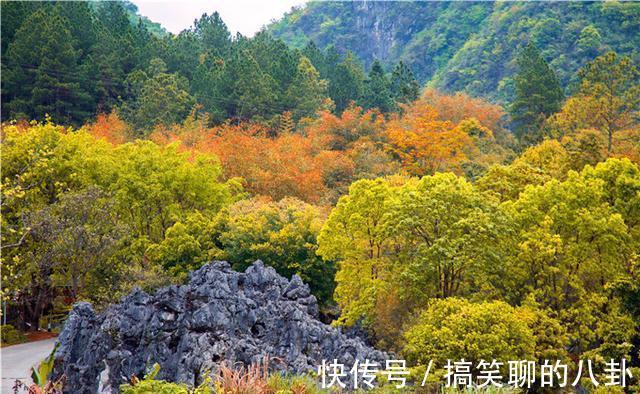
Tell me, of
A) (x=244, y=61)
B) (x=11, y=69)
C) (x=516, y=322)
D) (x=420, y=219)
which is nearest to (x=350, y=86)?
(x=244, y=61)

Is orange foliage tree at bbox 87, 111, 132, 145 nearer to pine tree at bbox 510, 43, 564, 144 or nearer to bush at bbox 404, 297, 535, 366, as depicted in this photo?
pine tree at bbox 510, 43, 564, 144

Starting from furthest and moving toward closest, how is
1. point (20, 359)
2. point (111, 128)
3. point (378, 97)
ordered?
1. point (378, 97)
2. point (111, 128)
3. point (20, 359)

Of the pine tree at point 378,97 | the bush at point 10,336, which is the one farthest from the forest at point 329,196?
the pine tree at point 378,97

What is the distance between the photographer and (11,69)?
44188mm

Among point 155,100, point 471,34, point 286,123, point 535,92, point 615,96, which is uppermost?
point 471,34

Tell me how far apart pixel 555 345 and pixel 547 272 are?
90.6 inches

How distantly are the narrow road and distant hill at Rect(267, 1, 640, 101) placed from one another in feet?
159

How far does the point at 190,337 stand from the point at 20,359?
962cm

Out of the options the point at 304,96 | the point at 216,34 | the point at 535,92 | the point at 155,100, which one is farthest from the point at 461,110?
the point at 216,34

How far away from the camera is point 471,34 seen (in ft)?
274

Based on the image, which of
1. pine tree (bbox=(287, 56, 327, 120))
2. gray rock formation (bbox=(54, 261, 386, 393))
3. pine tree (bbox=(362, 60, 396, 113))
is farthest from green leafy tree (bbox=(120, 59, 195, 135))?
gray rock formation (bbox=(54, 261, 386, 393))

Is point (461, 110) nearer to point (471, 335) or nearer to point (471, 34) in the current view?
point (471, 335)

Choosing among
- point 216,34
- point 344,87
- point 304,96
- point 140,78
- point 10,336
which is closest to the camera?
point 10,336

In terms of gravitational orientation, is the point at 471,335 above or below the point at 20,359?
above
